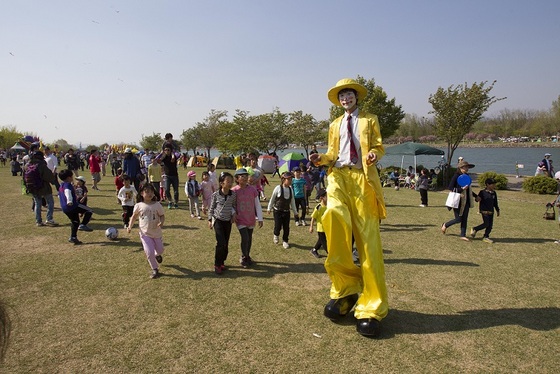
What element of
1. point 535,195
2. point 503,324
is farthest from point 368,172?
point 535,195

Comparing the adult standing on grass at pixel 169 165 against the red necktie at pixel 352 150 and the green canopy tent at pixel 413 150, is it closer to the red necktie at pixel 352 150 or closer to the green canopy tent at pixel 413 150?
the red necktie at pixel 352 150

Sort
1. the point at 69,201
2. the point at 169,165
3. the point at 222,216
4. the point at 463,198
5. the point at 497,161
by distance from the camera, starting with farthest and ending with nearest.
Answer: the point at 497,161 → the point at 169,165 → the point at 463,198 → the point at 69,201 → the point at 222,216

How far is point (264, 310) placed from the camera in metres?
4.65

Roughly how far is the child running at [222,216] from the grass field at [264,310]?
317 mm

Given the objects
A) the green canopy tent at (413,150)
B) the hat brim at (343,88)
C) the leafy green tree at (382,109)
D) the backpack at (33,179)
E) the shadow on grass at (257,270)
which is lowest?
the shadow on grass at (257,270)

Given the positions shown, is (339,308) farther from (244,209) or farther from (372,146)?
(244,209)

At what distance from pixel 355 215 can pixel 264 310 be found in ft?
5.76

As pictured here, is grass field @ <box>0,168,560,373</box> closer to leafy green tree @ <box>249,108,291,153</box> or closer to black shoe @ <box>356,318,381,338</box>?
black shoe @ <box>356,318,381,338</box>

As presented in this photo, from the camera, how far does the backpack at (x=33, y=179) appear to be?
8.98 m

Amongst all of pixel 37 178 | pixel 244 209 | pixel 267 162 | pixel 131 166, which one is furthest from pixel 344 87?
pixel 267 162

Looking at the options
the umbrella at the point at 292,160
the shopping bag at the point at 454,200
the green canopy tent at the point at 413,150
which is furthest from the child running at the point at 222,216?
the green canopy tent at the point at 413,150

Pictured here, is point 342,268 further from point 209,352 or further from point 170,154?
point 170,154

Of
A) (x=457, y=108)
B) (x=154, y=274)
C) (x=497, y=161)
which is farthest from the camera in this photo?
(x=497, y=161)

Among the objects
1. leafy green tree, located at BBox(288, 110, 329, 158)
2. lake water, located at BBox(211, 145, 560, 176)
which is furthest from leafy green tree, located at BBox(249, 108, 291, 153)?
lake water, located at BBox(211, 145, 560, 176)
